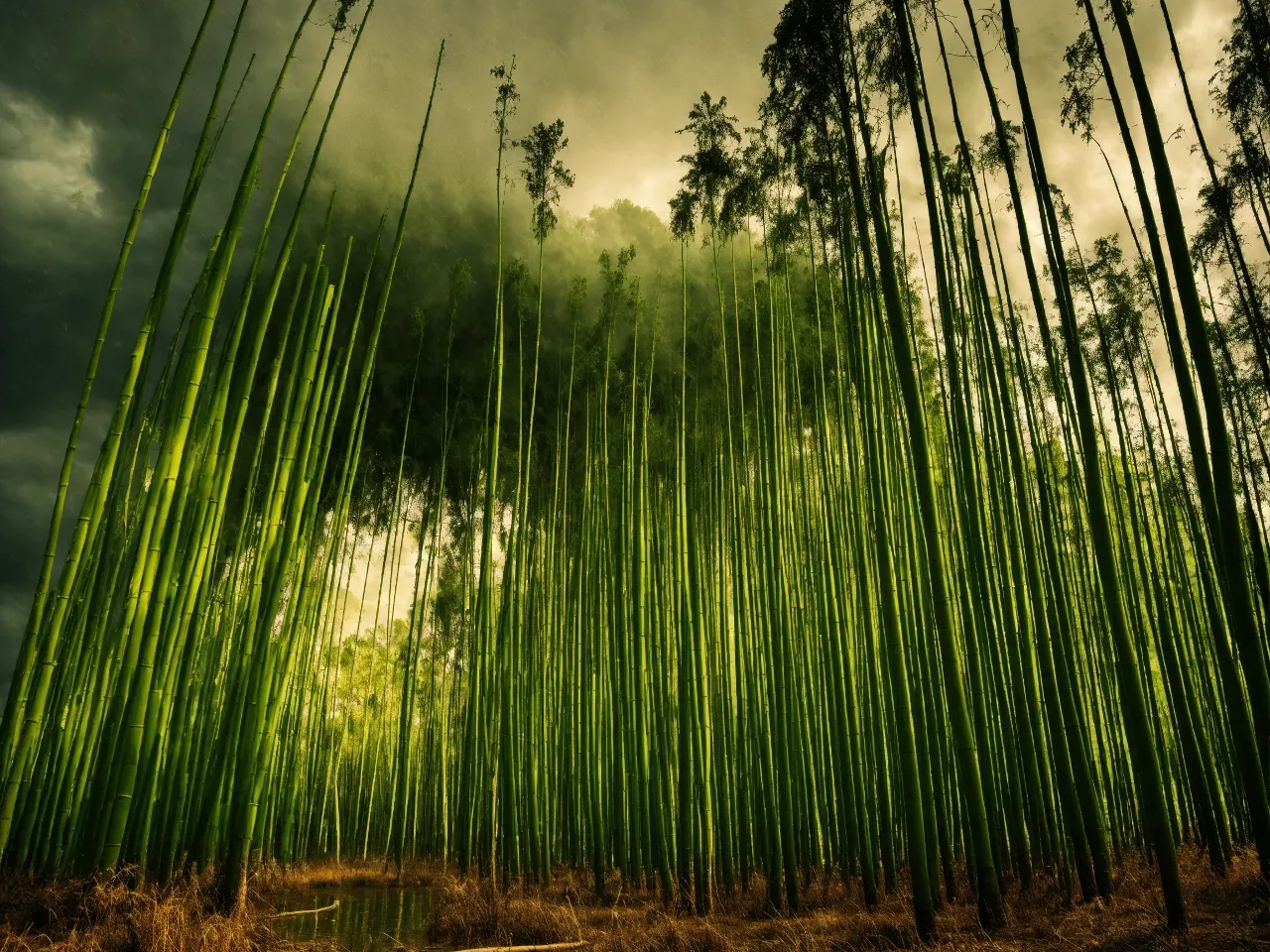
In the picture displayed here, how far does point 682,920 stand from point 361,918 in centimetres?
185

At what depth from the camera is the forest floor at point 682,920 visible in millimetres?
1515

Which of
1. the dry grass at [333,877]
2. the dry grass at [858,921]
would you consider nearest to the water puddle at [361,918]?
the dry grass at [333,877]

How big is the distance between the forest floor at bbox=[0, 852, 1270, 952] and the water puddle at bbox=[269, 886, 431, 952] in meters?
0.18

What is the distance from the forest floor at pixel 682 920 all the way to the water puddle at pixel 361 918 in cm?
18

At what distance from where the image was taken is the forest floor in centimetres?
151

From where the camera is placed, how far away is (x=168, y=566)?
1797 millimetres

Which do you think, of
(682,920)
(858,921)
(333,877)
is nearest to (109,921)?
(682,920)

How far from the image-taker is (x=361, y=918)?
336 centimetres

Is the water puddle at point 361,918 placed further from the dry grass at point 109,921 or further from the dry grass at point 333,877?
the dry grass at point 109,921

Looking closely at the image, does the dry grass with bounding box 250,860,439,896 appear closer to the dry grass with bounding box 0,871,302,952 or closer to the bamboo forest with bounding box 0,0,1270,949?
the bamboo forest with bounding box 0,0,1270,949

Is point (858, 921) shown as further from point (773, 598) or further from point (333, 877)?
point (333, 877)

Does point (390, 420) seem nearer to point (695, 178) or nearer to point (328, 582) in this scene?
point (328, 582)

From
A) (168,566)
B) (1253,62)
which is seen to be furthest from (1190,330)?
(1253,62)

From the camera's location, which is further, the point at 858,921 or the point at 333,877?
the point at 333,877
